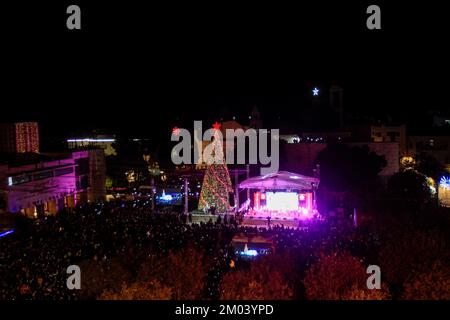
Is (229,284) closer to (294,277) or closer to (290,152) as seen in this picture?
(294,277)

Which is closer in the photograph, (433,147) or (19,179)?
(19,179)

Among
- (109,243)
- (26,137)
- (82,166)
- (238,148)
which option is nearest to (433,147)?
(238,148)

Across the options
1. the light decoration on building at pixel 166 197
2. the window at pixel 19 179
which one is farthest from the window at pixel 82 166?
the light decoration on building at pixel 166 197

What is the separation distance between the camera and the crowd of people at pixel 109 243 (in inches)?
440

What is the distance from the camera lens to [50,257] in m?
12.1

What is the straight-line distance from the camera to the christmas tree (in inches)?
733

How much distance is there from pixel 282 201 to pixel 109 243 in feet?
27.4

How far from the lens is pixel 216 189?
18688mm

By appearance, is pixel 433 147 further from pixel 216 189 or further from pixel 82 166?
pixel 82 166

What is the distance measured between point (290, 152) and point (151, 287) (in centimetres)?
1953

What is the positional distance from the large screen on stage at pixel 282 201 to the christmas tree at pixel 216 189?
6.86ft

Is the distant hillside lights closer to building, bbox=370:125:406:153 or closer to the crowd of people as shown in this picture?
building, bbox=370:125:406:153

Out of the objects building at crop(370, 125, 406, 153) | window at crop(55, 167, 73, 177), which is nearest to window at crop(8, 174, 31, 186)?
window at crop(55, 167, 73, 177)

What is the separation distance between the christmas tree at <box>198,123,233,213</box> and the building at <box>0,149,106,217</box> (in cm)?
797
